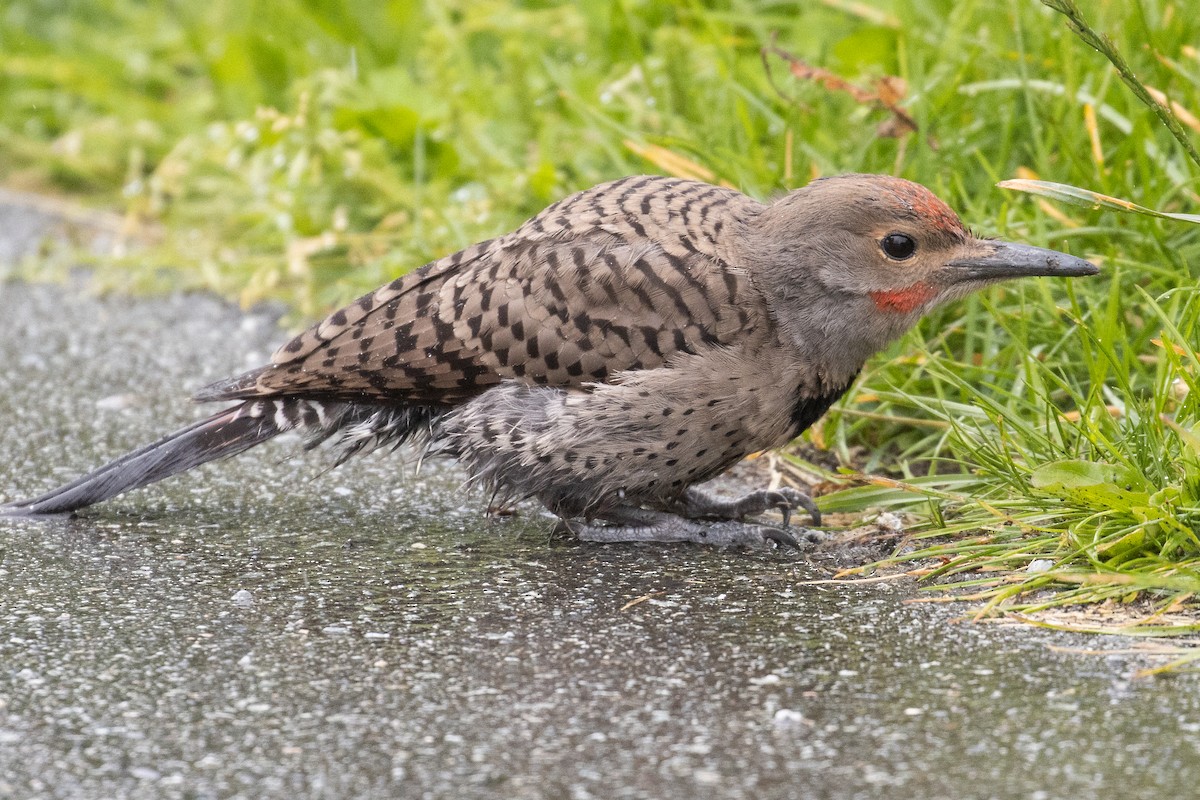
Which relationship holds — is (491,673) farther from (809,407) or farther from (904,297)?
(904,297)

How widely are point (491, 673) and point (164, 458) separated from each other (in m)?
1.44

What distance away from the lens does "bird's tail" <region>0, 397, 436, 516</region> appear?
3.71 meters

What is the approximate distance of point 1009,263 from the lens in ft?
11.7

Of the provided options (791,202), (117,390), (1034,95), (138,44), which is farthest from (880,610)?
(138,44)

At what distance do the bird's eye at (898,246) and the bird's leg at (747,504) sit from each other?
628 millimetres

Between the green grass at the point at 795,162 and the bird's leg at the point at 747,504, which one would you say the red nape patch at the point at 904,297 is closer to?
the green grass at the point at 795,162

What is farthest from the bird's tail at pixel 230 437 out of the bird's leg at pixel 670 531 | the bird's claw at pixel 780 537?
the bird's claw at pixel 780 537

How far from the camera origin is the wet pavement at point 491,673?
88.0 inches

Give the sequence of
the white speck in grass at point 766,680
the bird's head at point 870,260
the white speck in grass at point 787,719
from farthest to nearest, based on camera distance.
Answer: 1. the bird's head at point 870,260
2. the white speck in grass at point 766,680
3. the white speck in grass at point 787,719

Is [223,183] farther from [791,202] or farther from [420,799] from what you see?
[420,799]

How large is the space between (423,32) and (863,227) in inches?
130

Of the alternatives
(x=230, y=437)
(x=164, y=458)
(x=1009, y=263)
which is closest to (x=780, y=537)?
(x=1009, y=263)

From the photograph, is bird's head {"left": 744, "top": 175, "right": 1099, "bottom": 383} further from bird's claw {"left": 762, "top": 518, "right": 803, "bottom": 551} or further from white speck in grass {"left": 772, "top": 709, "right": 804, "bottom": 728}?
white speck in grass {"left": 772, "top": 709, "right": 804, "bottom": 728}

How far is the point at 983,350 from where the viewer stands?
4.05 metres
